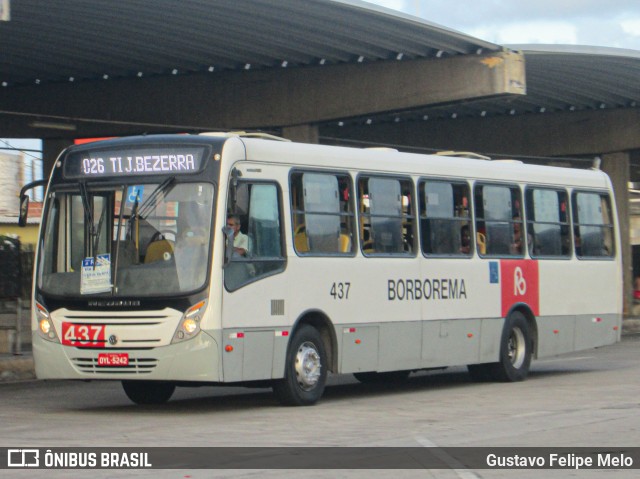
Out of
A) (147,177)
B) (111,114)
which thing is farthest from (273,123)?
(147,177)

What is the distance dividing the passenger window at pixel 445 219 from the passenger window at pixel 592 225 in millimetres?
3109

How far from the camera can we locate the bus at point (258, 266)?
47.1ft

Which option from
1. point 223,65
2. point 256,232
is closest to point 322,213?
point 256,232

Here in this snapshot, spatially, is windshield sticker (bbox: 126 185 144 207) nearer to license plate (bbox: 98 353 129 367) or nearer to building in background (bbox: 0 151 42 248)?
license plate (bbox: 98 353 129 367)

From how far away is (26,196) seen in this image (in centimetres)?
1577

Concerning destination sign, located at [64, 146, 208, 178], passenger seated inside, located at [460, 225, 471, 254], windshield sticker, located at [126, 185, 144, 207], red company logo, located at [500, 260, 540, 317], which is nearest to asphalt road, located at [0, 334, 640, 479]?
red company logo, located at [500, 260, 540, 317]

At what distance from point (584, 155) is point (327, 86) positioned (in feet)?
50.0

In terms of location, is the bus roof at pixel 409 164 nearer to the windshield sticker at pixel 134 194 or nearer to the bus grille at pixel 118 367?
the windshield sticker at pixel 134 194

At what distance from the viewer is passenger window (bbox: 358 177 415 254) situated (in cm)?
1669

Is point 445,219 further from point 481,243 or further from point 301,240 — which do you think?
point 301,240

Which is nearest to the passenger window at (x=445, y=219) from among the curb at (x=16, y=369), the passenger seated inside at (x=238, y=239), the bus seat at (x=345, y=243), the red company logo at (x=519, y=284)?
the red company logo at (x=519, y=284)

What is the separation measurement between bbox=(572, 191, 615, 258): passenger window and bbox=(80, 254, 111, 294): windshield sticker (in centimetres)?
880

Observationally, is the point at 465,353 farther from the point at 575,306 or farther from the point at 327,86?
the point at 327,86

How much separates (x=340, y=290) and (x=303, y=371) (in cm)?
117
